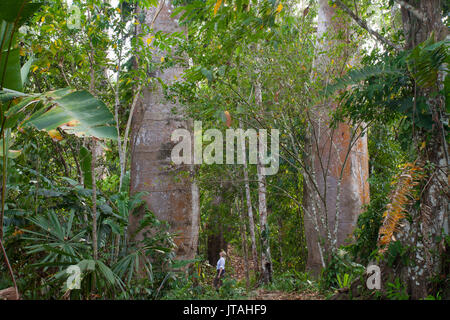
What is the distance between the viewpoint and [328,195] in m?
7.72

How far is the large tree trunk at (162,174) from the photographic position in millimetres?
6207

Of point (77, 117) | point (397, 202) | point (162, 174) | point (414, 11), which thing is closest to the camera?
point (77, 117)

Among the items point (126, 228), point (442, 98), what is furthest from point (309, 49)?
point (126, 228)

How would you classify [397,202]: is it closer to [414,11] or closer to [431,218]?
[431,218]

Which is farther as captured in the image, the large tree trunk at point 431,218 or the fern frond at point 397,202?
the large tree trunk at point 431,218

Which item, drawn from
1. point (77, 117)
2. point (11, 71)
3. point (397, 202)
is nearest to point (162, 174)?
point (11, 71)
